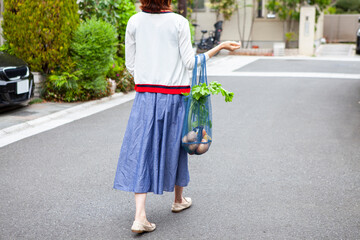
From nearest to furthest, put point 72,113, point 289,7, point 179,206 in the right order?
point 179,206 → point 72,113 → point 289,7

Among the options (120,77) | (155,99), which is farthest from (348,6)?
(155,99)

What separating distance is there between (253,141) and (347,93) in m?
5.72

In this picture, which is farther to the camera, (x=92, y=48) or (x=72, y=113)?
(x=92, y=48)

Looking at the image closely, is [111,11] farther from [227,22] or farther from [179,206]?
[227,22]

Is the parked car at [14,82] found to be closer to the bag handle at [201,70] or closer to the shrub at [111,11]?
the shrub at [111,11]

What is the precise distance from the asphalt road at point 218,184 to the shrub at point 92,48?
1494mm

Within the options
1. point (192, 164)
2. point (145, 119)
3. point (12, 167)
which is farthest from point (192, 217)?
point (12, 167)

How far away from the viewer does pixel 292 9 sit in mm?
24859

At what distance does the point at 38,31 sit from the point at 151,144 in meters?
6.70

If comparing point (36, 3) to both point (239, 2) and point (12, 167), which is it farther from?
point (239, 2)

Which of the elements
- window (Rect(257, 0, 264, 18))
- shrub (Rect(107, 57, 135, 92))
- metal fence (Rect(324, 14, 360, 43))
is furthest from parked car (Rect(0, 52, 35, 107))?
metal fence (Rect(324, 14, 360, 43))

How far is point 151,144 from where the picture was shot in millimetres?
3859

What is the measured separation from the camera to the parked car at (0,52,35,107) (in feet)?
27.4

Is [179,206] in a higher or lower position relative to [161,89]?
lower
